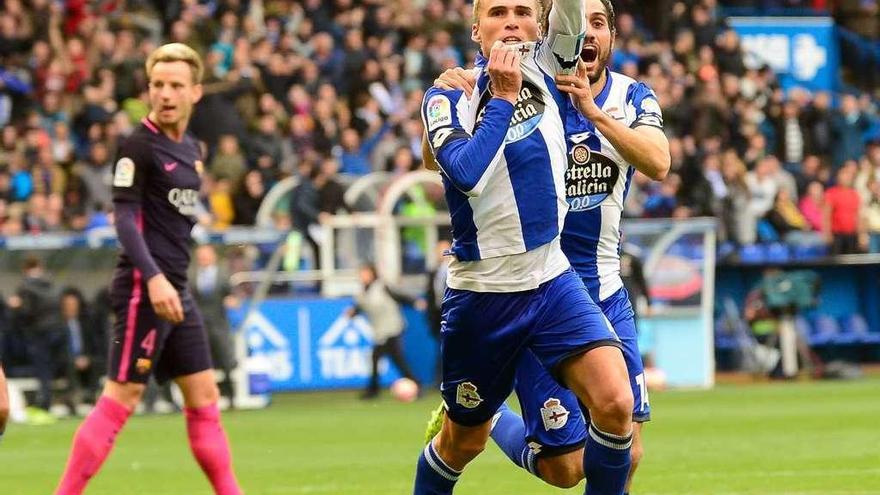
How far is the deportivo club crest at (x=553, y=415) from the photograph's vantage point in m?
7.60

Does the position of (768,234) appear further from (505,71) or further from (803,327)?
(505,71)

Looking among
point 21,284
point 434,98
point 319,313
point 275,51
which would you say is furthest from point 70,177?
point 434,98

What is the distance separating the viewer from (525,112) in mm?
6719

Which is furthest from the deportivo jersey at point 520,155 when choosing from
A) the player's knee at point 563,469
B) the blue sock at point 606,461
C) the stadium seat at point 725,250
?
the stadium seat at point 725,250

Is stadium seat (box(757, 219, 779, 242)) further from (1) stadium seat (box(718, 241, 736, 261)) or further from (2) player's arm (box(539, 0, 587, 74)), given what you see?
(2) player's arm (box(539, 0, 587, 74))

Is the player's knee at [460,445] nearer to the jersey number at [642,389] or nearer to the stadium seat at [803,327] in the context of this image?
the jersey number at [642,389]

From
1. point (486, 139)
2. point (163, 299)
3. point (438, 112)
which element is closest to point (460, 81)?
point (438, 112)

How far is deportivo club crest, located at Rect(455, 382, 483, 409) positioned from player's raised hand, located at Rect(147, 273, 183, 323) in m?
1.95

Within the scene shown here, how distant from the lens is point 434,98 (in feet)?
22.1

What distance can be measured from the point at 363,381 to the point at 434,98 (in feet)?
48.8

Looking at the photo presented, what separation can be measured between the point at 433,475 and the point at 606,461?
866 millimetres

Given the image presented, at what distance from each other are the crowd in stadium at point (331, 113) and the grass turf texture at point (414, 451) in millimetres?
3322

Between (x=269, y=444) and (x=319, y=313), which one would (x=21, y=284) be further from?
(x=269, y=444)

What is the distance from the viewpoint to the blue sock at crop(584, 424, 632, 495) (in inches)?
264
